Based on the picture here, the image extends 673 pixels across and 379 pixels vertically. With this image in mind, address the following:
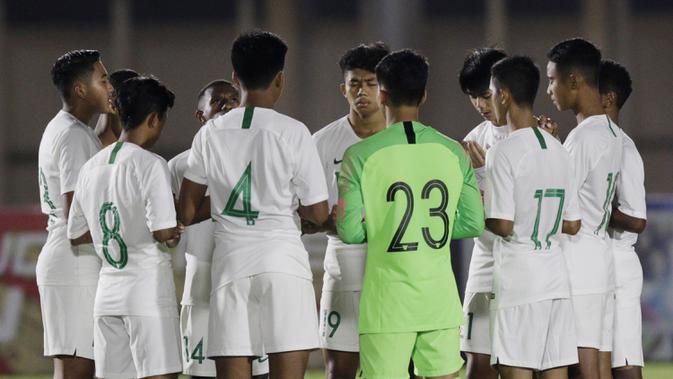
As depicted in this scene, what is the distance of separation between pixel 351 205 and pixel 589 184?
145 centimetres

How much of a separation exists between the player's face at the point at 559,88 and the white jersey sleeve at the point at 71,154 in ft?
7.25

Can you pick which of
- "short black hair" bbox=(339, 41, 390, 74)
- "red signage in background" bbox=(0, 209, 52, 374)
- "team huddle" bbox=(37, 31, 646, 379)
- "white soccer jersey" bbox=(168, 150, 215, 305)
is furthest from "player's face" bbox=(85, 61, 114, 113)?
"red signage in background" bbox=(0, 209, 52, 374)

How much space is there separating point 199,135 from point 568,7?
10.3 meters

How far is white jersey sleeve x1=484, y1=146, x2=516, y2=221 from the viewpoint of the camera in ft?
15.8

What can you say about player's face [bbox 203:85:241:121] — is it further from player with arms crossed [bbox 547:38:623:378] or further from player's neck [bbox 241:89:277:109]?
player with arms crossed [bbox 547:38:623:378]

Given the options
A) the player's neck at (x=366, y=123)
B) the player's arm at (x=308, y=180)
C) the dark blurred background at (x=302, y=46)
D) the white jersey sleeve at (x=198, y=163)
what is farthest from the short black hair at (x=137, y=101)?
the dark blurred background at (x=302, y=46)

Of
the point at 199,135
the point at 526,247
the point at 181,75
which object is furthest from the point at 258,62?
the point at 181,75

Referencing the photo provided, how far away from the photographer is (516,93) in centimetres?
494

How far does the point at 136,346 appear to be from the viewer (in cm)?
477

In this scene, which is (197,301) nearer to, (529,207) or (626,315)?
(529,207)

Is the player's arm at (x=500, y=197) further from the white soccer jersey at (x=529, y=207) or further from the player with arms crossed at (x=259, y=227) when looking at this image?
the player with arms crossed at (x=259, y=227)

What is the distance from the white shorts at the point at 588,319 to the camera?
207 inches

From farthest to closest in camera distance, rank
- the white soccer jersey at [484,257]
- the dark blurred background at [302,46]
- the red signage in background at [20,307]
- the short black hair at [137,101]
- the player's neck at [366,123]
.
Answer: the dark blurred background at [302,46], the red signage in background at [20,307], the player's neck at [366,123], the white soccer jersey at [484,257], the short black hair at [137,101]

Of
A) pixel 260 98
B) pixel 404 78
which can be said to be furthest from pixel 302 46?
pixel 404 78
